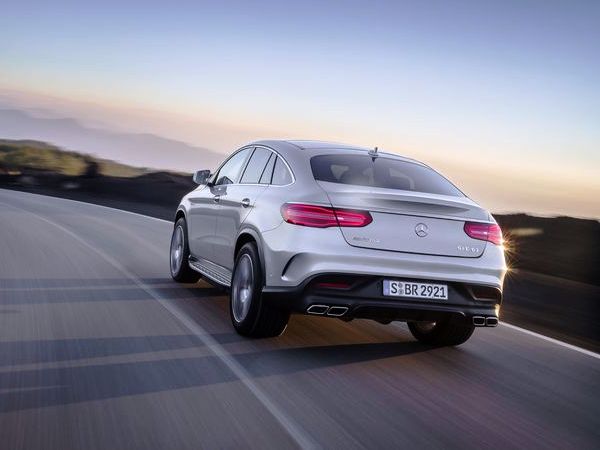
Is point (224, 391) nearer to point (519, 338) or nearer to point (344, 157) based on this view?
point (344, 157)

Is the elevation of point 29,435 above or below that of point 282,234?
below

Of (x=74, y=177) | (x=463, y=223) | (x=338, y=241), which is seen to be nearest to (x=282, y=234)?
(x=338, y=241)

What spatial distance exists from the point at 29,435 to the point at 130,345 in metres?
2.13

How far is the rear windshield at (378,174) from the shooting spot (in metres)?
6.41

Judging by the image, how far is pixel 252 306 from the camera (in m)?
6.41

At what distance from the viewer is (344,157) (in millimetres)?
6758

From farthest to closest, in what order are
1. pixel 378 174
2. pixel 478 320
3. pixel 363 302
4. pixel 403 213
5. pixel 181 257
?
1. pixel 181 257
2. pixel 378 174
3. pixel 478 320
4. pixel 403 213
5. pixel 363 302

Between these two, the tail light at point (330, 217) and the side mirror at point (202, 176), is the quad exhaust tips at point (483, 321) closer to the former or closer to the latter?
the tail light at point (330, 217)

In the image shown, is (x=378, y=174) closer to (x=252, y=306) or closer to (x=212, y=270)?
(x=252, y=306)

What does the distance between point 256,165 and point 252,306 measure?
1588 millimetres

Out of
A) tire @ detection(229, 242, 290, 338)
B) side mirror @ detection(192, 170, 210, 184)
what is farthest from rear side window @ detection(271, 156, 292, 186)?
side mirror @ detection(192, 170, 210, 184)

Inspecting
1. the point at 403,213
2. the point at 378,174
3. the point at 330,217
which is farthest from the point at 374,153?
the point at 330,217

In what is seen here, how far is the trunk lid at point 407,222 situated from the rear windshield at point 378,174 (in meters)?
0.29

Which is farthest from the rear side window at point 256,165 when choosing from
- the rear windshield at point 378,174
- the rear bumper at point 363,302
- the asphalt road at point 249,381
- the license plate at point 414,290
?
the license plate at point 414,290
